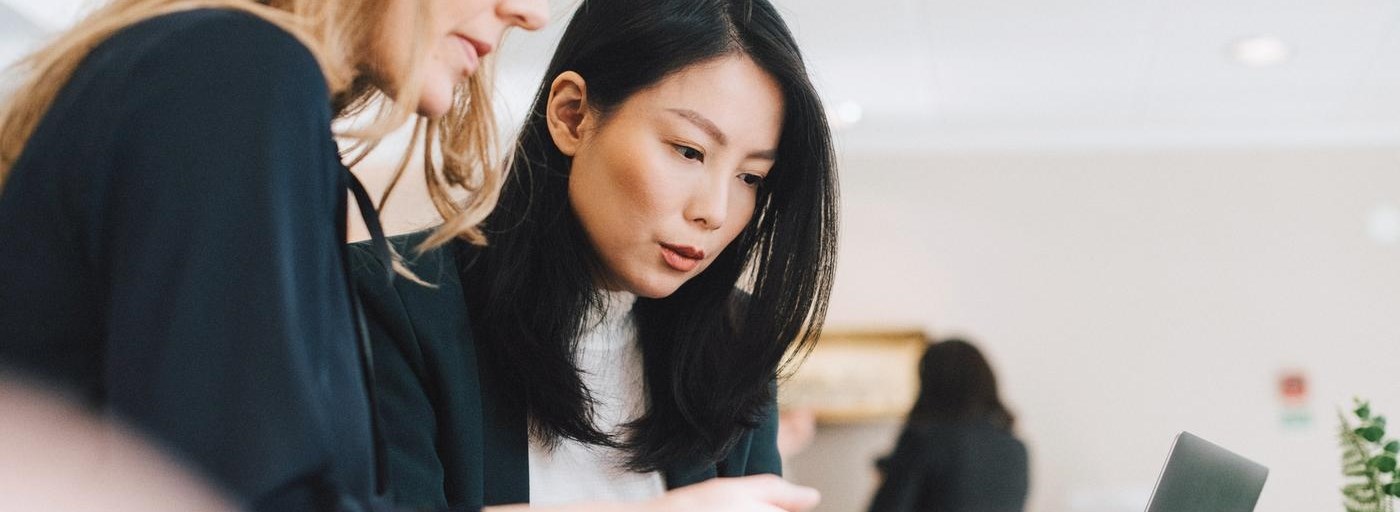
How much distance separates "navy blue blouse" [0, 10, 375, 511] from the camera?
493 millimetres

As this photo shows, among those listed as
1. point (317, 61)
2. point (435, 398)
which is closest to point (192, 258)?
point (317, 61)

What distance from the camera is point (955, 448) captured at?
375 cm

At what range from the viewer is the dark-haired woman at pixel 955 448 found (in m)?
3.65

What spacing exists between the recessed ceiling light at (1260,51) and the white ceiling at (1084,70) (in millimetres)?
48

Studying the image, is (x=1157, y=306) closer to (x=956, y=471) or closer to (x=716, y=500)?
(x=956, y=471)

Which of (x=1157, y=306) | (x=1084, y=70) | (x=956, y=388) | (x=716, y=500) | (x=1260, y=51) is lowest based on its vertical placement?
(x=956, y=388)

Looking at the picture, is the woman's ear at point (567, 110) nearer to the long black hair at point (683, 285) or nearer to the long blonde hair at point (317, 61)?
the long black hair at point (683, 285)

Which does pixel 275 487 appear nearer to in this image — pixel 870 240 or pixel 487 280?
pixel 487 280

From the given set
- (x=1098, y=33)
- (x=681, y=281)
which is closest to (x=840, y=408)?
(x=1098, y=33)

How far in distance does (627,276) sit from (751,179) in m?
0.14

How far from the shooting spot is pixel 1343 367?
478 cm

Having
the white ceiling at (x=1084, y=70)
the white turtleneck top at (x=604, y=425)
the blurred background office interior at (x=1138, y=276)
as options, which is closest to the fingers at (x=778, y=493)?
the white turtleneck top at (x=604, y=425)

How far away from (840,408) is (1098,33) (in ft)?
5.79

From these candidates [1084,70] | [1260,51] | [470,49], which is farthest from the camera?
[1084,70]
